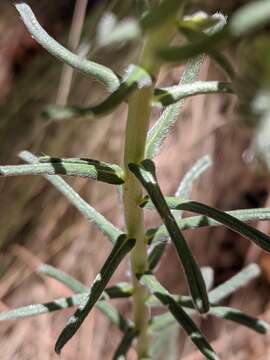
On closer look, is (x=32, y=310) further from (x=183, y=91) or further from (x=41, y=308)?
(x=183, y=91)

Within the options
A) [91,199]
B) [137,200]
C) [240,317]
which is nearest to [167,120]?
[137,200]

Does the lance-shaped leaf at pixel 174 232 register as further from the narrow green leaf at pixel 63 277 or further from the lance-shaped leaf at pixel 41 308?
the narrow green leaf at pixel 63 277

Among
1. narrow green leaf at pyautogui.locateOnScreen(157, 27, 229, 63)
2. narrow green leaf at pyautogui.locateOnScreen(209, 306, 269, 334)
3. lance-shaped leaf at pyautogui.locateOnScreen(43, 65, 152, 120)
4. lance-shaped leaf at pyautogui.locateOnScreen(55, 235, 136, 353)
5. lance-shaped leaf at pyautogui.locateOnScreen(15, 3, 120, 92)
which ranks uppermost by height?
lance-shaped leaf at pyautogui.locateOnScreen(15, 3, 120, 92)

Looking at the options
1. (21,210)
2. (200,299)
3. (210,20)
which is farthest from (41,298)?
(210,20)

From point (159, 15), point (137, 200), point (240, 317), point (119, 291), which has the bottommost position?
point (240, 317)

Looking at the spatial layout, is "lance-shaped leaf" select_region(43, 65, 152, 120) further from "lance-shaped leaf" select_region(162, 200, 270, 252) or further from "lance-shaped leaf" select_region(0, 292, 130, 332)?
"lance-shaped leaf" select_region(0, 292, 130, 332)

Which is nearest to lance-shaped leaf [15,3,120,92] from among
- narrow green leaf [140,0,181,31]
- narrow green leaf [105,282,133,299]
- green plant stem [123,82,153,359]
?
green plant stem [123,82,153,359]
